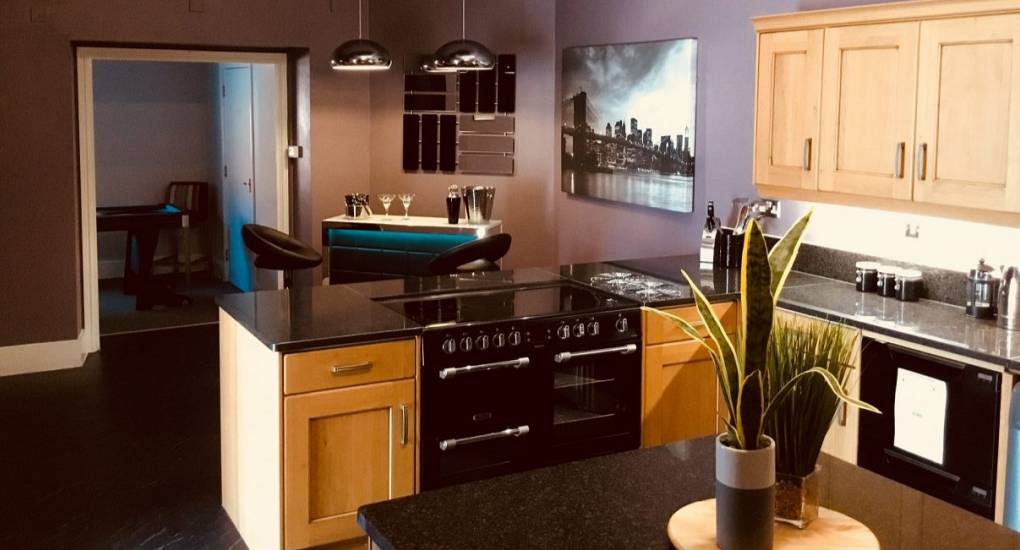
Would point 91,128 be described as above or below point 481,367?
above

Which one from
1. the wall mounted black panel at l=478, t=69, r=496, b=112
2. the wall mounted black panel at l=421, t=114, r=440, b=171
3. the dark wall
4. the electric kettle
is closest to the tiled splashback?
the electric kettle

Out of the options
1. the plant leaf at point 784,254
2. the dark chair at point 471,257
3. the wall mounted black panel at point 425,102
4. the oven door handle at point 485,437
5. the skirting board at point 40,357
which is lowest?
the skirting board at point 40,357

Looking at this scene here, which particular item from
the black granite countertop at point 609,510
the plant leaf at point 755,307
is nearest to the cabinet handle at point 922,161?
the black granite countertop at point 609,510

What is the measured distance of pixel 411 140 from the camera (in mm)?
7953

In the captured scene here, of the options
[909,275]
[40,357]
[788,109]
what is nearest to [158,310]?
[40,357]

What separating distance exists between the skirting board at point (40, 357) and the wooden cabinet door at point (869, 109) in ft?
16.2

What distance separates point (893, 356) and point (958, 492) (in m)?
0.53

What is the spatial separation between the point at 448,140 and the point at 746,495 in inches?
245

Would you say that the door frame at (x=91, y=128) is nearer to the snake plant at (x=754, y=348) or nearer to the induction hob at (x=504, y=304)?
the induction hob at (x=504, y=304)

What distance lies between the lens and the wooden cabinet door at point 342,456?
3697 millimetres

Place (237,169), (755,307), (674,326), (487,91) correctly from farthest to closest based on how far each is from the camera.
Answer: (237,169) → (487,91) → (674,326) → (755,307)

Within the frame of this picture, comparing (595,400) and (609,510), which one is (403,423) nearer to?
(595,400)

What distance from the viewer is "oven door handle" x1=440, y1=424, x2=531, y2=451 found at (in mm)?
3959

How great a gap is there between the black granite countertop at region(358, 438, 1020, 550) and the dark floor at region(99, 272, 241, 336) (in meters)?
6.13
